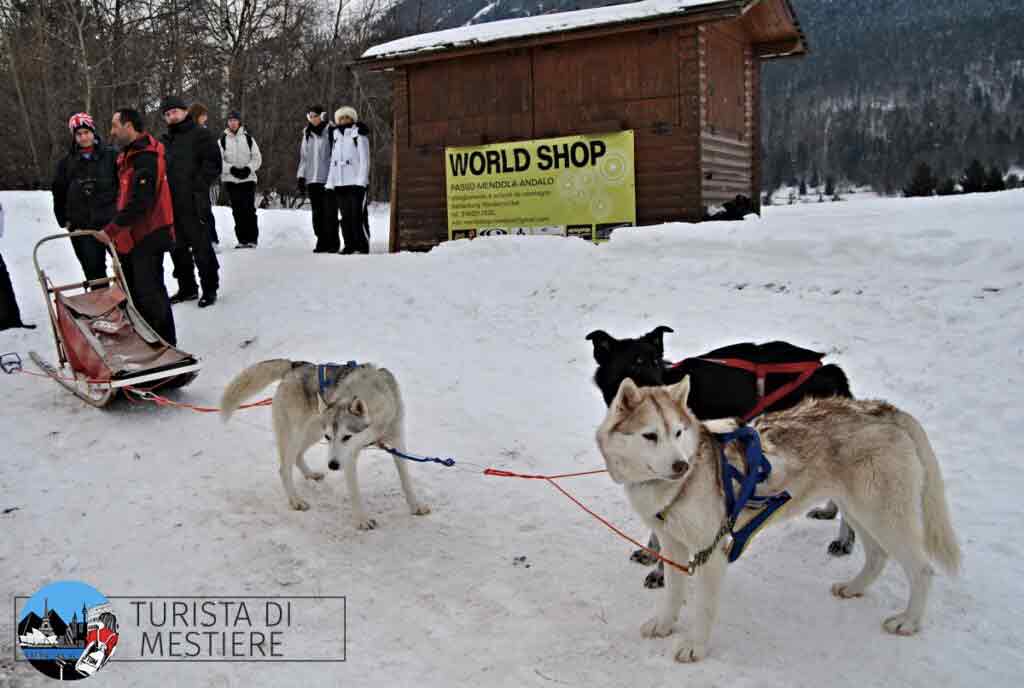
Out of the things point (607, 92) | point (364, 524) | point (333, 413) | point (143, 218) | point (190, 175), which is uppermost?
point (607, 92)

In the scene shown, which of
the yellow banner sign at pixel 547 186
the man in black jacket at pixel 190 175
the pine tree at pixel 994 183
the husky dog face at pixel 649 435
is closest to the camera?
the husky dog face at pixel 649 435

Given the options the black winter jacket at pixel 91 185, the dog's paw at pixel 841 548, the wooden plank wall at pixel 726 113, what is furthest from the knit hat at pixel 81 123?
the wooden plank wall at pixel 726 113

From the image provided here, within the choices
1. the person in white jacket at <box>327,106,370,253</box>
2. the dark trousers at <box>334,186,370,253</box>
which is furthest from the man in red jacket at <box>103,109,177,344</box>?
the dark trousers at <box>334,186,370,253</box>

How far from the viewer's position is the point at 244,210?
→ 11914 millimetres

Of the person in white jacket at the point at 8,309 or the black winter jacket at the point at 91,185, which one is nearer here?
the black winter jacket at the point at 91,185

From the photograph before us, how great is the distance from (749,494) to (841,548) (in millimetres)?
1127

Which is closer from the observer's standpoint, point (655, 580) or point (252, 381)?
point (655, 580)

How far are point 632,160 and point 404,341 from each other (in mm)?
5217

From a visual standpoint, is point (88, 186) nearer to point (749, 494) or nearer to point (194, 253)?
point (194, 253)

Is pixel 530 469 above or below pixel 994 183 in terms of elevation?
below

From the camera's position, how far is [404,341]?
7.59 metres

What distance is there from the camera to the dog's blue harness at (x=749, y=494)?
2.92 m

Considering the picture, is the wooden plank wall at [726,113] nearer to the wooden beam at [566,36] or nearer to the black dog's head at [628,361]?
the wooden beam at [566,36]

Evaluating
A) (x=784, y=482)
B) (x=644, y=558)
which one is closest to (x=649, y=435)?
(x=784, y=482)
